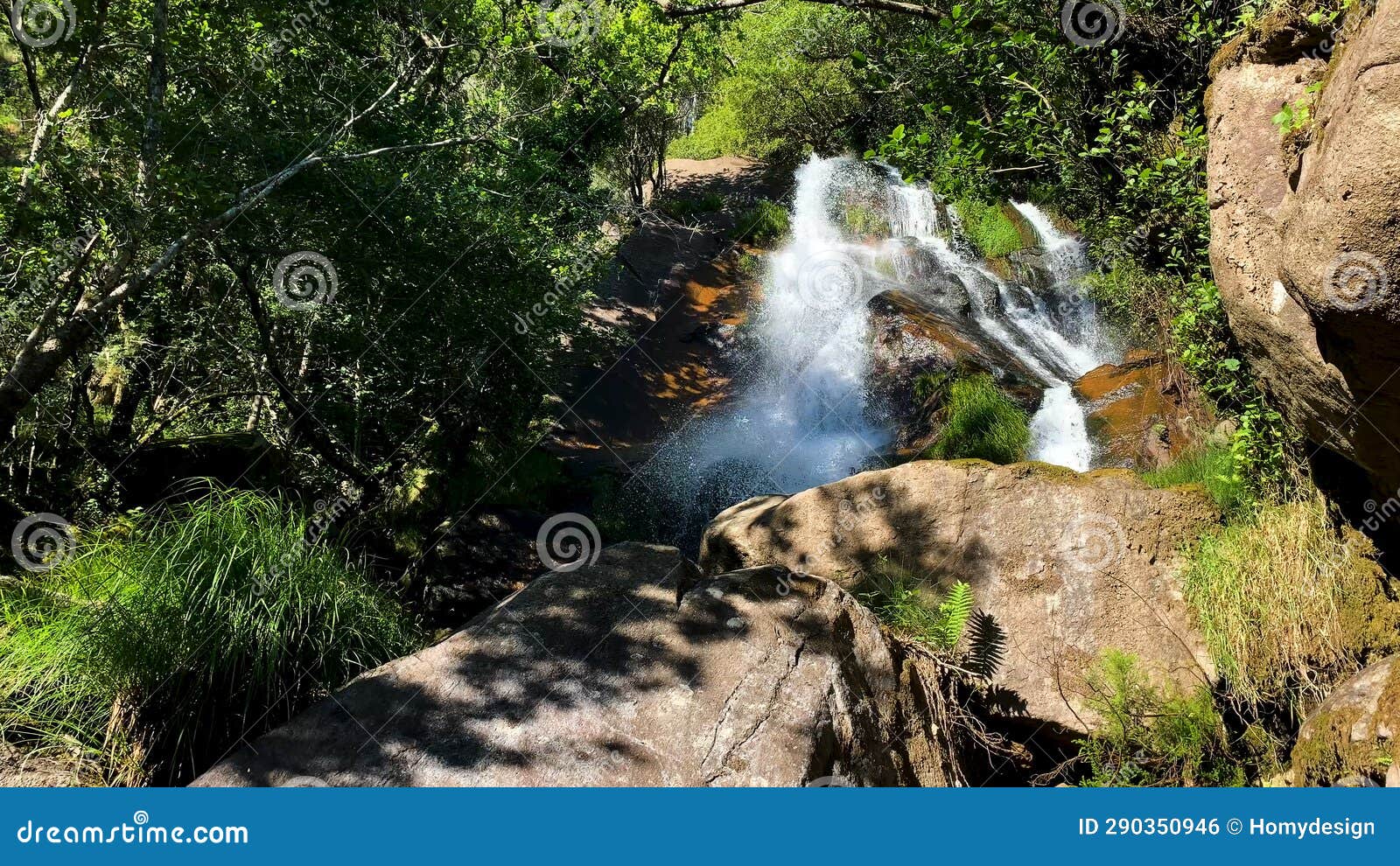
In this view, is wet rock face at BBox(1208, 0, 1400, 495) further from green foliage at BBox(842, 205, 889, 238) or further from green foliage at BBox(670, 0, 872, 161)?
green foliage at BBox(670, 0, 872, 161)

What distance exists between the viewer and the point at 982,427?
33.2 ft

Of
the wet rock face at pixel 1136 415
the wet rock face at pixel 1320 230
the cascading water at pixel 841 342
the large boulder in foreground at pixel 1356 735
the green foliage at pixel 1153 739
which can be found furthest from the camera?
the cascading water at pixel 841 342

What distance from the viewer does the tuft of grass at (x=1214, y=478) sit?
5.62m

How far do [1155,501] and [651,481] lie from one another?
6800 millimetres

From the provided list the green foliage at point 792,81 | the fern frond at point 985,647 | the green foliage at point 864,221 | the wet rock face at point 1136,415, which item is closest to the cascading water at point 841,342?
the green foliage at point 864,221

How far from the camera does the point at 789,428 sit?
12.7 metres

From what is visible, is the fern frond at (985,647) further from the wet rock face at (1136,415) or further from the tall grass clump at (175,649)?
the tall grass clump at (175,649)

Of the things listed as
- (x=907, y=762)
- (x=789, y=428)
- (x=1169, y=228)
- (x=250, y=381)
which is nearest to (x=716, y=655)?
(x=907, y=762)

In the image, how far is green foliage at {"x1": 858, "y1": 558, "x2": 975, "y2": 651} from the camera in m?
5.32

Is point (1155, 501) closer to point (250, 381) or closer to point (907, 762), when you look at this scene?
point (907, 762)

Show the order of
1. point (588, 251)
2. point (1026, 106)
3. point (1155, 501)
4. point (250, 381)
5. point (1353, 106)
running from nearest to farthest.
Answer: point (1353, 106)
point (1155, 501)
point (1026, 106)
point (250, 381)
point (588, 251)

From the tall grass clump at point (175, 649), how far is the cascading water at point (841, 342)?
6557mm

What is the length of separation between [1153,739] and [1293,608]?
1.06m

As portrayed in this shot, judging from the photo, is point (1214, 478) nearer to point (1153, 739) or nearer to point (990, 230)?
point (1153, 739)
